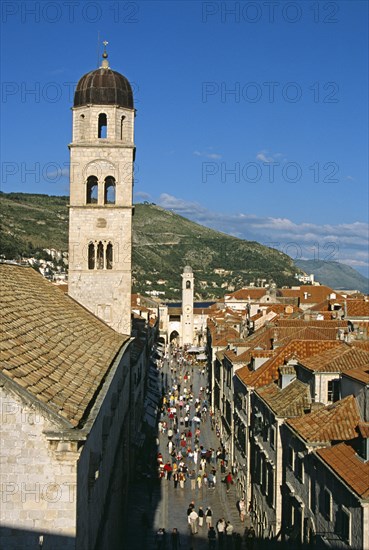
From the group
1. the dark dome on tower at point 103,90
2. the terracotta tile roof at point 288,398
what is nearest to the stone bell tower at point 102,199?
the dark dome on tower at point 103,90

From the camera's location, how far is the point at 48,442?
974cm

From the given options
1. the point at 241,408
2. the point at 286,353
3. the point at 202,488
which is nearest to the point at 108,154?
the point at 286,353

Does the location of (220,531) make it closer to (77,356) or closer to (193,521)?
(193,521)

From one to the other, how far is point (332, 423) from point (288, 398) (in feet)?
19.7

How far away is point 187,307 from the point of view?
127 metres

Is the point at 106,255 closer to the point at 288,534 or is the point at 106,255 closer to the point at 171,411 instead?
the point at 288,534

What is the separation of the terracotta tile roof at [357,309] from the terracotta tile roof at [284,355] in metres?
22.0

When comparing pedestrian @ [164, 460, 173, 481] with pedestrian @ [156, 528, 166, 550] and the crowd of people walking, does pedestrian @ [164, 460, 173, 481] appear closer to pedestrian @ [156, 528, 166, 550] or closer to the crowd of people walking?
the crowd of people walking

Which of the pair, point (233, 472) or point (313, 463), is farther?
point (233, 472)

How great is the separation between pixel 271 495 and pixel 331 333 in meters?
15.5

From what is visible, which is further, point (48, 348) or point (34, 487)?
point (48, 348)

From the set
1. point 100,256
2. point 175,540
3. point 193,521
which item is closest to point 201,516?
point 193,521

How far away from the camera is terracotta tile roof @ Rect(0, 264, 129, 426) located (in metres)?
10.8

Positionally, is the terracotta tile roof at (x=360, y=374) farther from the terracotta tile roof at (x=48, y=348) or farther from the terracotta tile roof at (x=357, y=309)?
the terracotta tile roof at (x=357, y=309)
